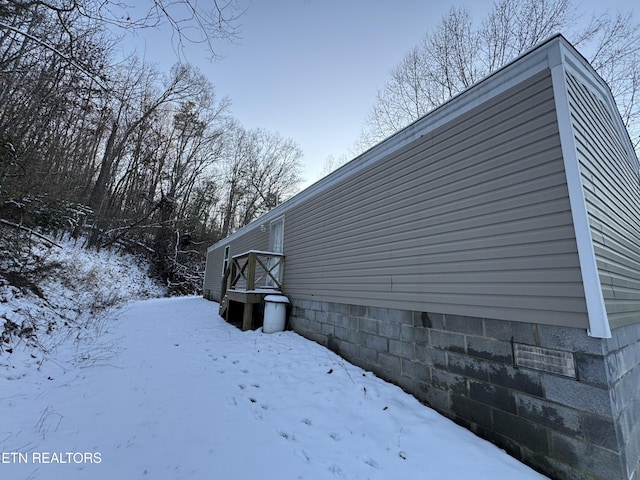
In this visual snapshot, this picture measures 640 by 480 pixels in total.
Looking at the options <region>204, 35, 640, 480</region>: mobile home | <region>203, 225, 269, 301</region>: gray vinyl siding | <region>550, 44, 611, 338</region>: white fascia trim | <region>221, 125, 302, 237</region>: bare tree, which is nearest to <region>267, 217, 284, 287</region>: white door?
<region>203, 225, 269, 301</region>: gray vinyl siding

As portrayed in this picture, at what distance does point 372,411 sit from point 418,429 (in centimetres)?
53

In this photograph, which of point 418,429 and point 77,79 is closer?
point 418,429

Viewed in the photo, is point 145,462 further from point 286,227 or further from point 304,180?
point 304,180

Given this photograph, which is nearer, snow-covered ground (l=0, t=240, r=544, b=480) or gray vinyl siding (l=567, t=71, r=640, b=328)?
snow-covered ground (l=0, t=240, r=544, b=480)

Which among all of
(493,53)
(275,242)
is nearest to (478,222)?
(275,242)

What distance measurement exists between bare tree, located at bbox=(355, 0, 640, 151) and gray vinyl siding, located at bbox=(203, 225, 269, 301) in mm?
7373

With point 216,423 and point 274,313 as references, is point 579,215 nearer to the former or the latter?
point 216,423

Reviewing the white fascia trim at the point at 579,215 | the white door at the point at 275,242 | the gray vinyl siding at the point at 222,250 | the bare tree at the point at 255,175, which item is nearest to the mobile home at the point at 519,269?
the white fascia trim at the point at 579,215

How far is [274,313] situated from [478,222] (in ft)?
16.1

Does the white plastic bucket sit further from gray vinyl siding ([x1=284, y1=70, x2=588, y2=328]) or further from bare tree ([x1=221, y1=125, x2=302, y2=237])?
bare tree ([x1=221, y1=125, x2=302, y2=237])

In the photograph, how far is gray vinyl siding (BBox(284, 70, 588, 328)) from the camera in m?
2.54

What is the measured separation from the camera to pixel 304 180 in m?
26.5

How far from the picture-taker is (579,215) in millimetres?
2363

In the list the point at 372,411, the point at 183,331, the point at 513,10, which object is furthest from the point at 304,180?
the point at 372,411
